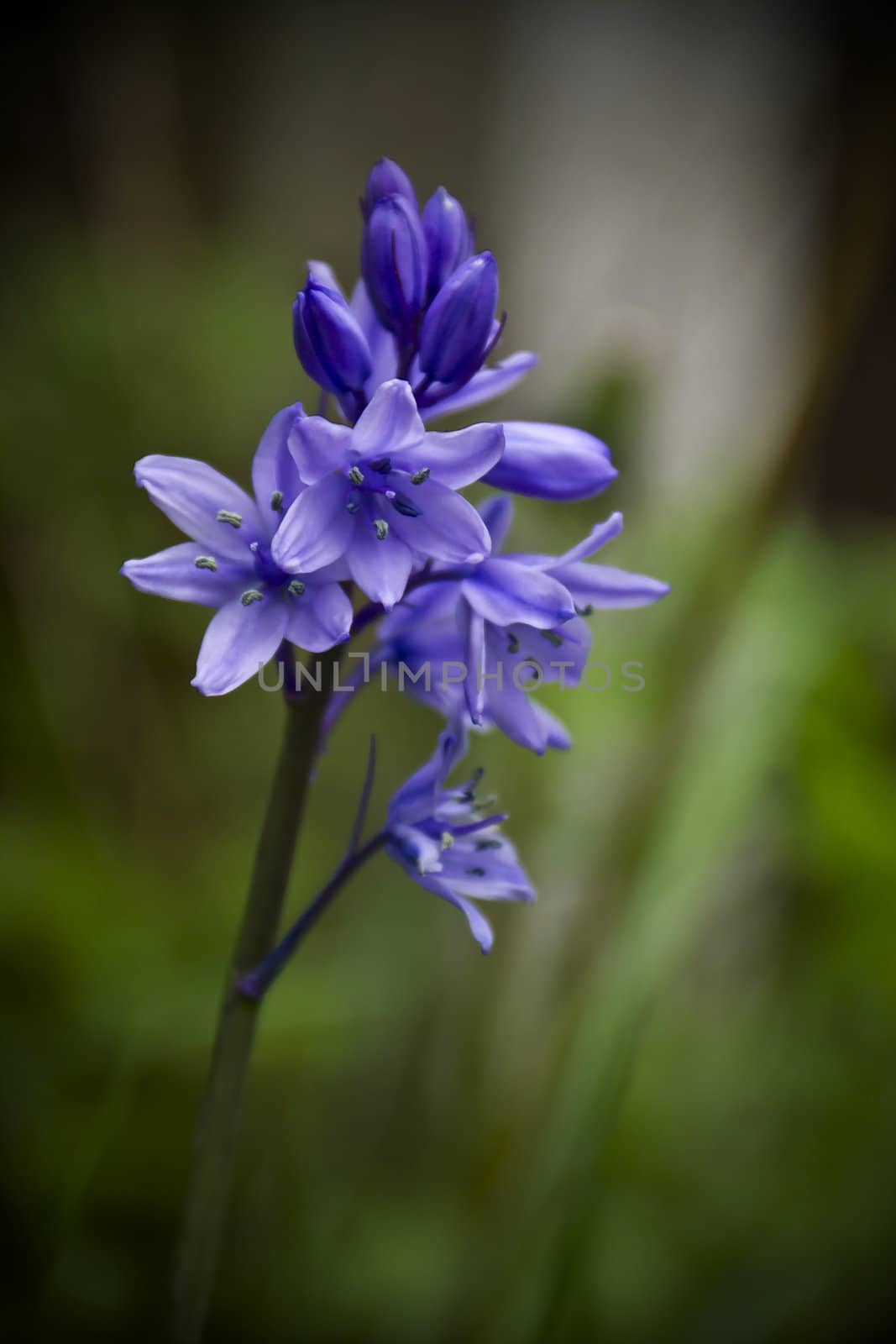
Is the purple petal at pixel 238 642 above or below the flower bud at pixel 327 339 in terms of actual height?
below

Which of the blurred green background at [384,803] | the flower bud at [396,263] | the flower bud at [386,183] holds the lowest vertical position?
the blurred green background at [384,803]

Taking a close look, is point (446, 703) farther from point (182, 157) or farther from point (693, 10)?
point (693, 10)

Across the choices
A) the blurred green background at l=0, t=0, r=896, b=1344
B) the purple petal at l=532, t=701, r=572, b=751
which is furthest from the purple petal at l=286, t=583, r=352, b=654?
the blurred green background at l=0, t=0, r=896, b=1344

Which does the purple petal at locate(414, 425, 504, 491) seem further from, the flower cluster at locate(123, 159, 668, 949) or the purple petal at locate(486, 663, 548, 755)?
the purple petal at locate(486, 663, 548, 755)

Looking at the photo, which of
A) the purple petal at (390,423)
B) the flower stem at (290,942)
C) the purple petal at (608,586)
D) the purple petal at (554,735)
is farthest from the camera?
the purple petal at (554,735)

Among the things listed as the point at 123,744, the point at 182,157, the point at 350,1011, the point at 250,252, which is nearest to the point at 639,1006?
the point at 350,1011

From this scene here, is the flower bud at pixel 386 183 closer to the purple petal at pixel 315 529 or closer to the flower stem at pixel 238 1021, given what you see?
the purple petal at pixel 315 529

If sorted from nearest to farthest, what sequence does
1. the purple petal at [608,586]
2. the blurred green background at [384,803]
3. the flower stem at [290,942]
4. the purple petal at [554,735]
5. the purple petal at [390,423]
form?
the purple petal at [390,423]
the flower stem at [290,942]
the purple petal at [608,586]
the purple petal at [554,735]
the blurred green background at [384,803]

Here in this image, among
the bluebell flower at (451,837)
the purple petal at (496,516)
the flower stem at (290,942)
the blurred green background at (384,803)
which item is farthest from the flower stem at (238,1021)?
the blurred green background at (384,803)
